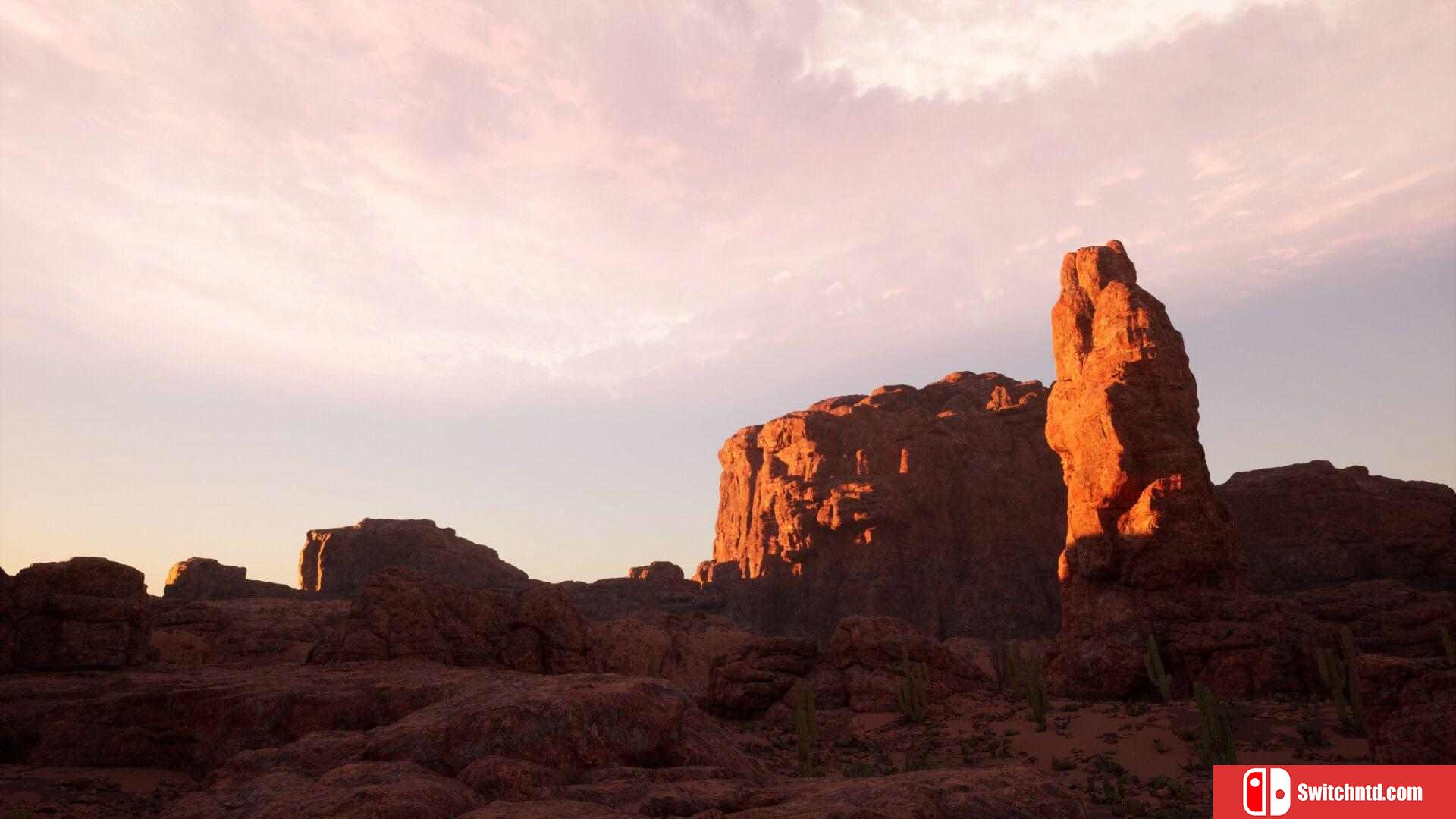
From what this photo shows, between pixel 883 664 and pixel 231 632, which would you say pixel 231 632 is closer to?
pixel 231 632

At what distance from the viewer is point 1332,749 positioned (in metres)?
14.7

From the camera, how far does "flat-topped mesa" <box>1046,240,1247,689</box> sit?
24.6 m

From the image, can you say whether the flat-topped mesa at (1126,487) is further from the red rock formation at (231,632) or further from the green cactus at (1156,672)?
the red rock formation at (231,632)

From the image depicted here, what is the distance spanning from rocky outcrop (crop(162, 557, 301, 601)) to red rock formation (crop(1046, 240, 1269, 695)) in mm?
51188

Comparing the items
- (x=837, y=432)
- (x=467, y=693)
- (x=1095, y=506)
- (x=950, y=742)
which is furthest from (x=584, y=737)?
(x=837, y=432)

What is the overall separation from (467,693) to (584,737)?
2184 millimetres

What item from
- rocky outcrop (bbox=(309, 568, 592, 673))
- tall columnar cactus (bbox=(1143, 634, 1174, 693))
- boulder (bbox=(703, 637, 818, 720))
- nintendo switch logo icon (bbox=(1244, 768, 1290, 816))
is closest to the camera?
nintendo switch logo icon (bbox=(1244, 768, 1290, 816))

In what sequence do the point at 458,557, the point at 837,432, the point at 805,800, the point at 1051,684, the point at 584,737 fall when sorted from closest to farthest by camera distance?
the point at 805,800 < the point at 584,737 < the point at 1051,684 < the point at 458,557 < the point at 837,432

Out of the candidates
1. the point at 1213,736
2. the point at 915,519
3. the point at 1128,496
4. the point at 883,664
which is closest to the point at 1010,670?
the point at 883,664

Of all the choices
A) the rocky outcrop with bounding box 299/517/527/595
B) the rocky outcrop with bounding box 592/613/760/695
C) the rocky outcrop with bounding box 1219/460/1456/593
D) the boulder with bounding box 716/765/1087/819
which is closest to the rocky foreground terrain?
the boulder with bounding box 716/765/1087/819

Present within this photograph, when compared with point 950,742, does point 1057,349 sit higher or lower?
higher

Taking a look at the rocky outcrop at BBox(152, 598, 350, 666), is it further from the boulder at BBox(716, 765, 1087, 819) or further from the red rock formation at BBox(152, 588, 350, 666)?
the boulder at BBox(716, 765, 1087, 819)

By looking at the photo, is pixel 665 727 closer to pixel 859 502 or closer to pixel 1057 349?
pixel 1057 349

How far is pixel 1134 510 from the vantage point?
26.3m
